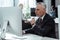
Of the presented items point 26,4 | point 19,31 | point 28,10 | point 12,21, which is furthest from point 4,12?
point 26,4

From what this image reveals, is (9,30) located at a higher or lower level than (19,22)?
lower

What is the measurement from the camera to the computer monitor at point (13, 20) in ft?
7.00

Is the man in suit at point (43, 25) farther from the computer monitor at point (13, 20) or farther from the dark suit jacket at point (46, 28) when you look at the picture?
the computer monitor at point (13, 20)

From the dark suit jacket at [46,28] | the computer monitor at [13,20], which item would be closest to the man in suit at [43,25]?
the dark suit jacket at [46,28]

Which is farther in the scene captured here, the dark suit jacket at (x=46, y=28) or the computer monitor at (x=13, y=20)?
the dark suit jacket at (x=46, y=28)

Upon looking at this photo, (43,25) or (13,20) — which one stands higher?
(13,20)

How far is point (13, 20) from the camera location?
2195 mm

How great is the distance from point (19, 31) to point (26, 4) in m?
4.19

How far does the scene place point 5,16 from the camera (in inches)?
90.3

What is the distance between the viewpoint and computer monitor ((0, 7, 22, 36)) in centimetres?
213

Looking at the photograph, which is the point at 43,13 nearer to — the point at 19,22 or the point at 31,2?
the point at 19,22

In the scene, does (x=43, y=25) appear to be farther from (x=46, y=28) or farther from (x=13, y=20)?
(x=13, y=20)

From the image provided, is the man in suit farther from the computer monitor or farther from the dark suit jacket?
the computer monitor

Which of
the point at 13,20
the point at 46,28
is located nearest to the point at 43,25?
the point at 46,28
